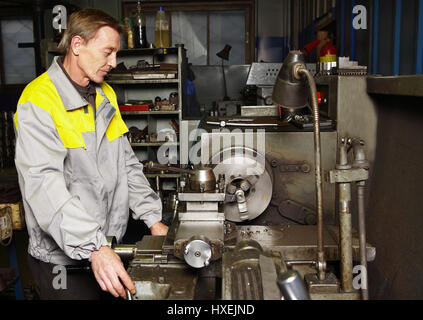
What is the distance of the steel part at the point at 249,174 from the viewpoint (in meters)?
1.45

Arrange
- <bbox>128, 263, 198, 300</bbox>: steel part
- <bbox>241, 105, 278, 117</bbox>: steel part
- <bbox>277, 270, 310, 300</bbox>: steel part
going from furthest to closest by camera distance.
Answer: <bbox>241, 105, 278, 117</bbox>: steel part < <bbox>128, 263, 198, 300</bbox>: steel part < <bbox>277, 270, 310, 300</bbox>: steel part

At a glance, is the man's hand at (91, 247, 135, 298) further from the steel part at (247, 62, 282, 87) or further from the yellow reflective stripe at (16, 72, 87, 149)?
the steel part at (247, 62, 282, 87)

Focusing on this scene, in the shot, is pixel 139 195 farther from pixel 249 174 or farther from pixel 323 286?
pixel 323 286

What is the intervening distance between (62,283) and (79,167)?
380mm

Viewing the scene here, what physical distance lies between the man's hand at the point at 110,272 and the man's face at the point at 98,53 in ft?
1.91

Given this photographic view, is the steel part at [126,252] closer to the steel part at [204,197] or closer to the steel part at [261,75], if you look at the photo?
the steel part at [204,197]

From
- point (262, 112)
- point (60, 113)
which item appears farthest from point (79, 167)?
point (262, 112)

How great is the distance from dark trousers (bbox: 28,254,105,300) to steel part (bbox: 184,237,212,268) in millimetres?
508

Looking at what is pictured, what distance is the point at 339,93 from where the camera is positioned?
1507mm

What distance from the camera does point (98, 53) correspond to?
127 cm

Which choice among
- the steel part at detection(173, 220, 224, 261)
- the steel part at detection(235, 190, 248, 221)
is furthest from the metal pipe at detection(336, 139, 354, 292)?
the steel part at detection(235, 190, 248, 221)

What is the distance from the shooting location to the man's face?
4.15 ft
